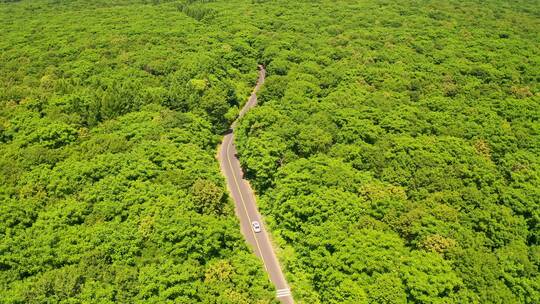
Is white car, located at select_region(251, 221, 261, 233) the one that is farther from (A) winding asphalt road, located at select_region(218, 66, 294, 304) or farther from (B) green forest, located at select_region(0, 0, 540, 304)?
(B) green forest, located at select_region(0, 0, 540, 304)

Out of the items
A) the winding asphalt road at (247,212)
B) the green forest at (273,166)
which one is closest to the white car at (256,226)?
the winding asphalt road at (247,212)

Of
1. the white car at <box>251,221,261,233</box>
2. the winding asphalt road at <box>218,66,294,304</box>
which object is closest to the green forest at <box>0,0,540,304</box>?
the winding asphalt road at <box>218,66,294,304</box>

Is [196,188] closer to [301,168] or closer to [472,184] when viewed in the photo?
[301,168]

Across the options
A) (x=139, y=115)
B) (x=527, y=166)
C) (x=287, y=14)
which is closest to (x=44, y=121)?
(x=139, y=115)

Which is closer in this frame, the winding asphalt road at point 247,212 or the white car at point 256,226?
the winding asphalt road at point 247,212

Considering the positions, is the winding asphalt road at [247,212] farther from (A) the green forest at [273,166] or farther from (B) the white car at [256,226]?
(A) the green forest at [273,166]

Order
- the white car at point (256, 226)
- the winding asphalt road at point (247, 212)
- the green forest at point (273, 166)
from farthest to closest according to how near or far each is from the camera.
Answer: the white car at point (256, 226) → the winding asphalt road at point (247, 212) → the green forest at point (273, 166)
